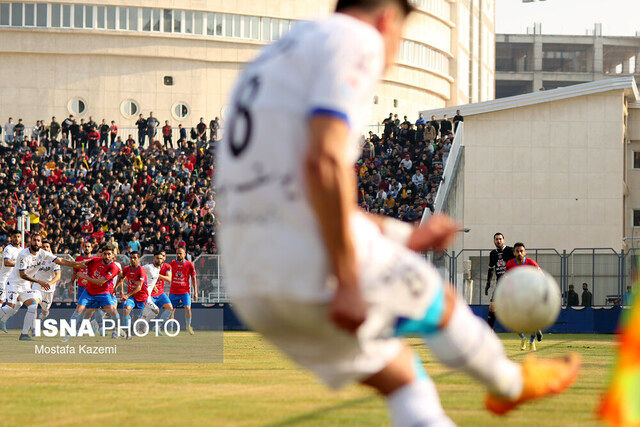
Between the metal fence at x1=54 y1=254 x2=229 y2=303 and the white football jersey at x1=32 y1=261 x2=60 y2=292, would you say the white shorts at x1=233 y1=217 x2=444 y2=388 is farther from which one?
the metal fence at x1=54 y1=254 x2=229 y2=303

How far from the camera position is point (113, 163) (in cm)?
4366

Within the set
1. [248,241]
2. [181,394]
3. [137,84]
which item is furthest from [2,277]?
[137,84]

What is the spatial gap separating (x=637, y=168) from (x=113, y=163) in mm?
22228

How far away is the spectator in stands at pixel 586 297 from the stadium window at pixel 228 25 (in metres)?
37.3

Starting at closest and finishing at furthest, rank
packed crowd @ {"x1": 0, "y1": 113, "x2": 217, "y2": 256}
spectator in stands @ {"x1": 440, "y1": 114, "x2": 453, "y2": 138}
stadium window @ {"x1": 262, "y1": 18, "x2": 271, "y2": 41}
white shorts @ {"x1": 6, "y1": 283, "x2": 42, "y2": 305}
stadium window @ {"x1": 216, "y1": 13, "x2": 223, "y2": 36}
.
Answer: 1. white shorts @ {"x1": 6, "y1": 283, "x2": 42, "y2": 305}
2. packed crowd @ {"x1": 0, "y1": 113, "x2": 217, "y2": 256}
3. spectator in stands @ {"x1": 440, "y1": 114, "x2": 453, "y2": 138}
4. stadium window @ {"x1": 216, "y1": 13, "x2": 223, "y2": 36}
5. stadium window @ {"x1": 262, "y1": 18, "x2": 271, "y2": 41}

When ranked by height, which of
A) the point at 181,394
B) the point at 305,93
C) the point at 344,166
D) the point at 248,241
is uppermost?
the point at 305,93

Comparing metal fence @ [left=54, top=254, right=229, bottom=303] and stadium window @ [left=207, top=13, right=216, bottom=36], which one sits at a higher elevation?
stadium window @ [left=207, top=13, right=216, bottom=36]

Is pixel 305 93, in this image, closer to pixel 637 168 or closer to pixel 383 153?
pixel 383 153

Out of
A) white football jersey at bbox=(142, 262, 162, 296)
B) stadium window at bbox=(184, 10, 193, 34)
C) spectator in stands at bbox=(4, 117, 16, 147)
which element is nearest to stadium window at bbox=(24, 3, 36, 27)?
stadium window at bbox=(184, 10, 193, 34)

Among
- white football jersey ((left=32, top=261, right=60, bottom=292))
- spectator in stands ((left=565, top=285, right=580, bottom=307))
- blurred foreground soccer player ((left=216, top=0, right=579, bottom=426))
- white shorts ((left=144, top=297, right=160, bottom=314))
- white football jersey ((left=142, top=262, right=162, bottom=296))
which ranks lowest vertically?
spectator in stands ((left=565, top=285, right=580, bottom=307))

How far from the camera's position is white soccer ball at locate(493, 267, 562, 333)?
952 cm

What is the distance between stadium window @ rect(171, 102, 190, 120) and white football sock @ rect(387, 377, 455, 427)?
57825 millimetres

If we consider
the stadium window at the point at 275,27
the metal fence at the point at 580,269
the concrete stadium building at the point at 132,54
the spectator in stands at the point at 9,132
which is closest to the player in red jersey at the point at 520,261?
the metal fence at the point at 580,269

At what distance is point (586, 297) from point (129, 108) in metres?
37.1
